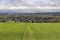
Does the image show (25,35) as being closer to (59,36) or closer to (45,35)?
(45,35)

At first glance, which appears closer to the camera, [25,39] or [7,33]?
[25,39]

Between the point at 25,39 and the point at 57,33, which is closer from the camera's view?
the point at 25,39

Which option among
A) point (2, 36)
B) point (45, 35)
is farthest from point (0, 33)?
point (45, 35)

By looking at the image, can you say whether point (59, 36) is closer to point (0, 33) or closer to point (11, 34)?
point (11, 34)

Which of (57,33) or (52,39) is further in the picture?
(57,33)

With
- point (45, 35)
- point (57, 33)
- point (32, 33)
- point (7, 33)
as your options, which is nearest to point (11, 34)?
point (7, 33)

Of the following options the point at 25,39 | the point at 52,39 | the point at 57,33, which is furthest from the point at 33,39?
the point at 57,33

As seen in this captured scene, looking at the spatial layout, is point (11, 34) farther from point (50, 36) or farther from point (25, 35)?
point (50, 36)
